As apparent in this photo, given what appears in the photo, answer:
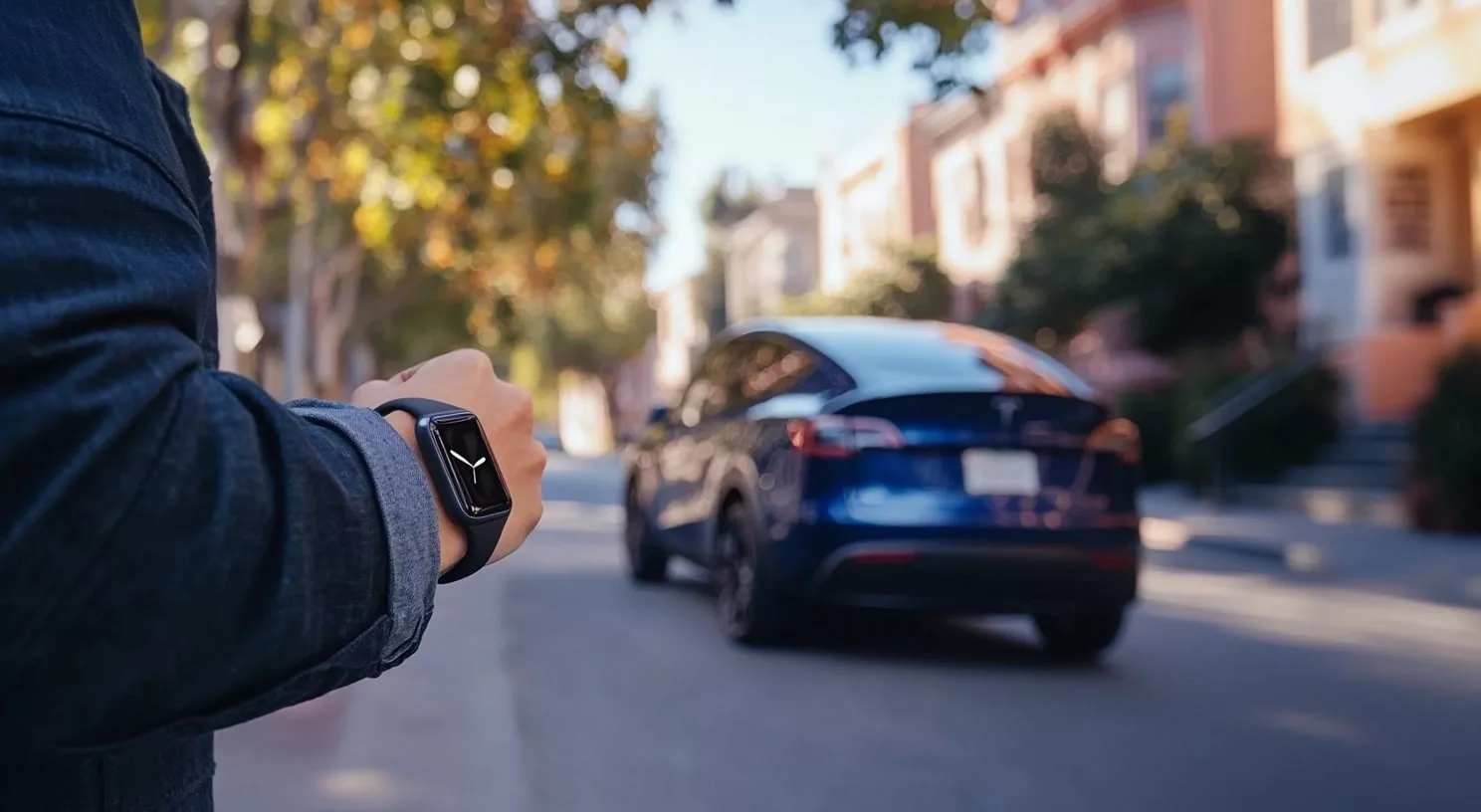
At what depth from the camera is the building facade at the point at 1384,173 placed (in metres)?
19.3

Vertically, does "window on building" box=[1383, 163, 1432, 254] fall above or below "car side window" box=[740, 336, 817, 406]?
above

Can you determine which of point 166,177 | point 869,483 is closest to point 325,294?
point 869,483

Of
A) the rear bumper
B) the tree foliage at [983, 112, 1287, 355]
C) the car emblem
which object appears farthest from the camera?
the tree foliage at [983, 112, 1287, 355]

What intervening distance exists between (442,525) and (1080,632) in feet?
23.6

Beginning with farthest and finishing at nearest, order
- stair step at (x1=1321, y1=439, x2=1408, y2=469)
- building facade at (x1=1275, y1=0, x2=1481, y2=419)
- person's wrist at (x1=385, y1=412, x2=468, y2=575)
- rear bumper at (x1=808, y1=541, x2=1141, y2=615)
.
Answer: building facade at (x1=1275, y1=0, x2=1481, y2=419) → stair step at (x1=1321, y1=439, x2=1408, y2=469) → rear bumper at (x1=808, y1=541, x2=1141, y2=615) → person's wrist at (x1=385, y1=412, x2=468, y2=575)

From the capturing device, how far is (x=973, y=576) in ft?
23.8

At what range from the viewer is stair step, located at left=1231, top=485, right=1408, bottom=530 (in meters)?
16.2

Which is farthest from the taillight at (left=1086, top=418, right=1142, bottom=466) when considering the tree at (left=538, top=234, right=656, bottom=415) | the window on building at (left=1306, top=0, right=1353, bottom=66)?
the tree at (left=538, top=234, right=656, bottom=415)

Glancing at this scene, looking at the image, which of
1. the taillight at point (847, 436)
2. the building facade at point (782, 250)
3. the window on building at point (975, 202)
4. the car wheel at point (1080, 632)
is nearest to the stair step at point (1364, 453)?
the car wheel at point (1080, 632)

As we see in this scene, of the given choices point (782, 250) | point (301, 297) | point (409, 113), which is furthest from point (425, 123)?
point (782, 250)

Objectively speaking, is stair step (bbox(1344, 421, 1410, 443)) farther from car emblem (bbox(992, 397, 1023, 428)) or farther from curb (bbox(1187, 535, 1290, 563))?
car emblem (bbox(992, 397, 1023, 428))

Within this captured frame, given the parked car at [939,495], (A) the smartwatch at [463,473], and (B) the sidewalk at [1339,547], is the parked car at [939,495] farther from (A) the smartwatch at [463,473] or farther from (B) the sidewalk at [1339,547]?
(A) the smartwatch at [463,473]

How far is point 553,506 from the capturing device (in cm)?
2377

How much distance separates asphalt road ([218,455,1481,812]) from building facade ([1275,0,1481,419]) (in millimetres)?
10702
